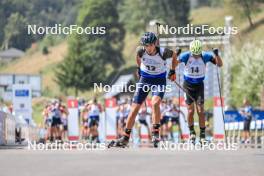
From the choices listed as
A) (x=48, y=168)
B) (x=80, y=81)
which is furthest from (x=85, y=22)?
(x=48, y=168)

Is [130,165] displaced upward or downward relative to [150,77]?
downward

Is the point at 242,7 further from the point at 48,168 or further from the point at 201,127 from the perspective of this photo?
the point at 48,168

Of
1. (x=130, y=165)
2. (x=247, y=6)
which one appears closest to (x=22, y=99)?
(x=130, y=165)

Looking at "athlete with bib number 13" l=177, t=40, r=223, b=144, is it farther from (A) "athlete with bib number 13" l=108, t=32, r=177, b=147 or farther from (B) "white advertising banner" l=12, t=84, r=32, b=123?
(B) "white advertising banner" l=12, t=84, r=32, b=123

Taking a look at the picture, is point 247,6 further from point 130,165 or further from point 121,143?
point 130,165

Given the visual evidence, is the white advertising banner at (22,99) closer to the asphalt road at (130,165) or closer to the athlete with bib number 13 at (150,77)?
the athlete with bib number 13 at (150,77)

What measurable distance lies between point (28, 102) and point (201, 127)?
50.8 feet

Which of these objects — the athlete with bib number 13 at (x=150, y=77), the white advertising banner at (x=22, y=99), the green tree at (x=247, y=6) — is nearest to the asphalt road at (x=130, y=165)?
the athlete with bib number 13 at (x=150, y=77)

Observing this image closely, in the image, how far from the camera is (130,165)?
9.71 m

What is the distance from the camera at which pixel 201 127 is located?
15.9 m

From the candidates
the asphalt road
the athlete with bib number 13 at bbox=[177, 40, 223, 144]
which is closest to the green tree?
the athlete with bib number 13 at bbox=[177, 40, 223, 144]

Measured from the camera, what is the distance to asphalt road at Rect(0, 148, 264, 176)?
8758 millimetres

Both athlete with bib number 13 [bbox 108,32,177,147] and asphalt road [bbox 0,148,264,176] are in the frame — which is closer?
asphalt road [bbox 0,148,264,176]

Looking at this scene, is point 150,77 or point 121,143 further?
point 121,143
